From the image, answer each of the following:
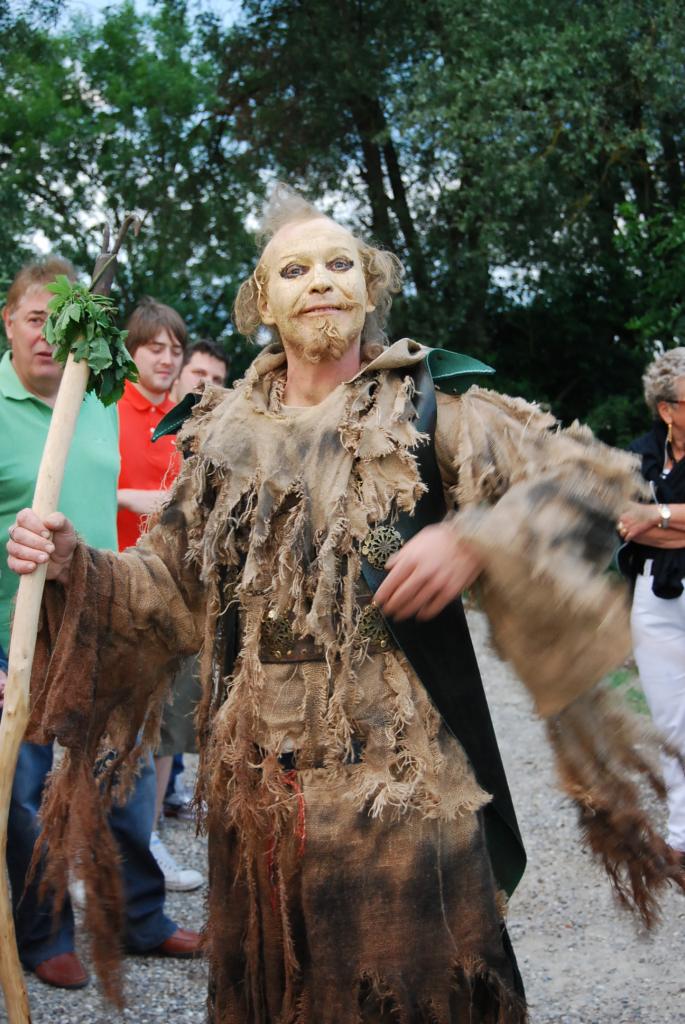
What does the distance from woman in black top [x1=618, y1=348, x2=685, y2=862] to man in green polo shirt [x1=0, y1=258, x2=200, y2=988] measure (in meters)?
2.07

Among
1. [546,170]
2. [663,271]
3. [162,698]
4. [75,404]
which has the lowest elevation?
[162,698]

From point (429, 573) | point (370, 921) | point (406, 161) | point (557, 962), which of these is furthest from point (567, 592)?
point (406, 161)

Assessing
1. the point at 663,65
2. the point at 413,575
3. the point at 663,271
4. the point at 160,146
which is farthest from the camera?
the point at 160,146

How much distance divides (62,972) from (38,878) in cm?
35

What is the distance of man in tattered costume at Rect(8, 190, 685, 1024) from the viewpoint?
93.6 inches

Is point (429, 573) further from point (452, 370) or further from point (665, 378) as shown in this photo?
point (665, 378)

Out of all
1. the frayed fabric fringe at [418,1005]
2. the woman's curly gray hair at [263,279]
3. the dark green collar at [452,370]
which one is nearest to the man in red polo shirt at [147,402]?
the woman's curly gray hair at [263,279]

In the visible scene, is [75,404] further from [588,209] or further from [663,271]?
[588,209]

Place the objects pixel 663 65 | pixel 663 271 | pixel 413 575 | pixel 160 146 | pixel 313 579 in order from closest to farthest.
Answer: pixel 413 575 → pixel 313 579 → pixel 663 65 → pixel 663 271 → pixel 160 146

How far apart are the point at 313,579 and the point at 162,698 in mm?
638

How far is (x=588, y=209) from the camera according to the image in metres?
12.9

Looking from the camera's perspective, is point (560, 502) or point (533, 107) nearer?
point (560, 502)

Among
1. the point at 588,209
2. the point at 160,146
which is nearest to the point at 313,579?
the point at 588,209

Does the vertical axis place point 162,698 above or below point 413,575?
below
